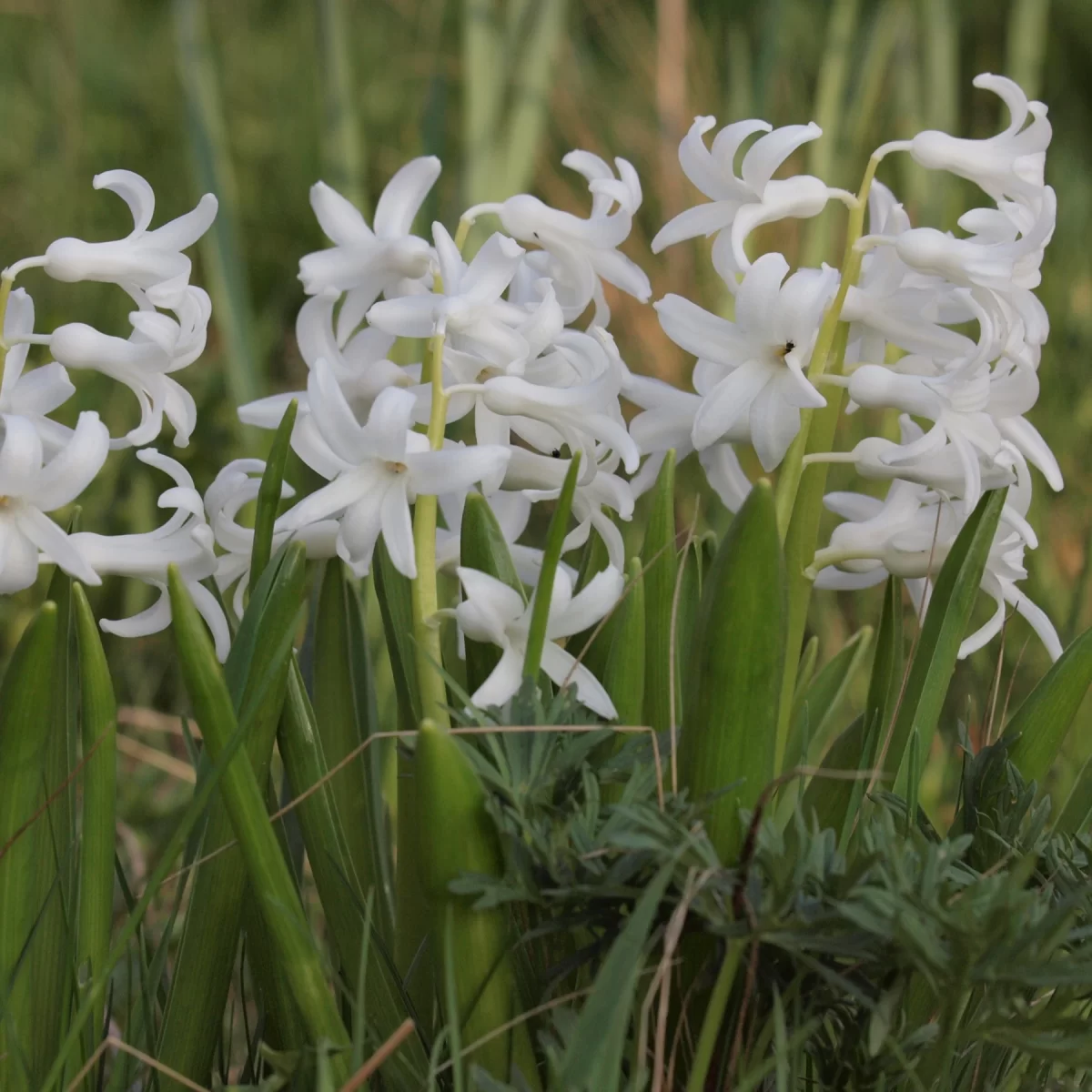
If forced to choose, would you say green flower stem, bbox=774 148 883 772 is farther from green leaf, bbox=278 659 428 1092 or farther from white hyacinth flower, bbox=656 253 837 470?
green leaf, bbox=278 659 428 1092

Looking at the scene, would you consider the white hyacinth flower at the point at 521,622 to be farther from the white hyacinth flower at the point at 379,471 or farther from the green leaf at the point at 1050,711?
the green leaf at the point at 1050,711

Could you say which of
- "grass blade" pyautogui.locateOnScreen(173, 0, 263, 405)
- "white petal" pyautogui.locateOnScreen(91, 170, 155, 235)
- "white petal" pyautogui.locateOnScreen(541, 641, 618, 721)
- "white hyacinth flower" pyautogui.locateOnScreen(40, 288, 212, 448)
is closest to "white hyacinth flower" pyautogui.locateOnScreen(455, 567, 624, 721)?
"white petal" pyautogui.locateOnScreen(541, 641, 618, 721)

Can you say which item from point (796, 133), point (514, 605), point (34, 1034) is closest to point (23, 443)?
point (514, 605)

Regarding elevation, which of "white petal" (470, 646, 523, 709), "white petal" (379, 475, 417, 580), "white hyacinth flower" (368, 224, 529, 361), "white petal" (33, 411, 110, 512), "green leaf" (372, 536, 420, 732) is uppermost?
"white hyacinth flower" (368, 224, 529, 361)

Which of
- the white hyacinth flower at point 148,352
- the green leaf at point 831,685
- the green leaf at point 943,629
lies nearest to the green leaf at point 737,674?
the green leaf at point 943,629

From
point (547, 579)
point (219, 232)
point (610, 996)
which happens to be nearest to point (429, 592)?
point (547, 579)

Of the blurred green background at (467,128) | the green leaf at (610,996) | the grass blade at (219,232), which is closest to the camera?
the green leaf at (610,996)

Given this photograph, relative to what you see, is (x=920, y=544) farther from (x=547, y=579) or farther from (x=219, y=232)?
(x=219, y=232)
